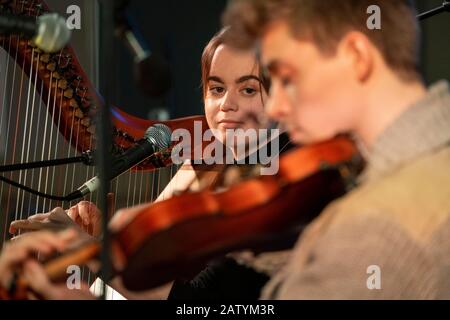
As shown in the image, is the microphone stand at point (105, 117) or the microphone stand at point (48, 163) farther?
the microphone stand at point (48, 163)

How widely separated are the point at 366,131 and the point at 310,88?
0.09 metres

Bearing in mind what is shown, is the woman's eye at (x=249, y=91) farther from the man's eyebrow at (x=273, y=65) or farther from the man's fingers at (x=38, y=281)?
the man's fingers at (x=38, y=281)

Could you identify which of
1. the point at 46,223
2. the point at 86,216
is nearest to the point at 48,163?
the point at 46,223

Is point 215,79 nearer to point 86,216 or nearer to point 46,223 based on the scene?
point 86,216

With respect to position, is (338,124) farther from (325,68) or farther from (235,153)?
(235,153)

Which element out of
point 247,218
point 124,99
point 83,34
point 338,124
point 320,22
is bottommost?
point 247,218

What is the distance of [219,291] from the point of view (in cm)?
146

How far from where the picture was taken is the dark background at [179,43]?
272cm

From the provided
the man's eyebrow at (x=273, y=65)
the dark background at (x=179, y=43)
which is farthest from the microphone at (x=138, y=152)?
the dark background at (x=179, y=43)

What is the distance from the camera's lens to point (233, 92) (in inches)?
64.3

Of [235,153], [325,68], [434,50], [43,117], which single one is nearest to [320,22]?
[325,68]

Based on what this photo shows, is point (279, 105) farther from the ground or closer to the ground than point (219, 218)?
farther from the ground

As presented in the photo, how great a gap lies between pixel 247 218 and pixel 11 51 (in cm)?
70

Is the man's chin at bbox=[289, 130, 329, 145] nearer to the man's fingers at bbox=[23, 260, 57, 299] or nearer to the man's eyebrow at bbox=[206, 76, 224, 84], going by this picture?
the man's fingers at bbox=[23, 260, 57, 299]
